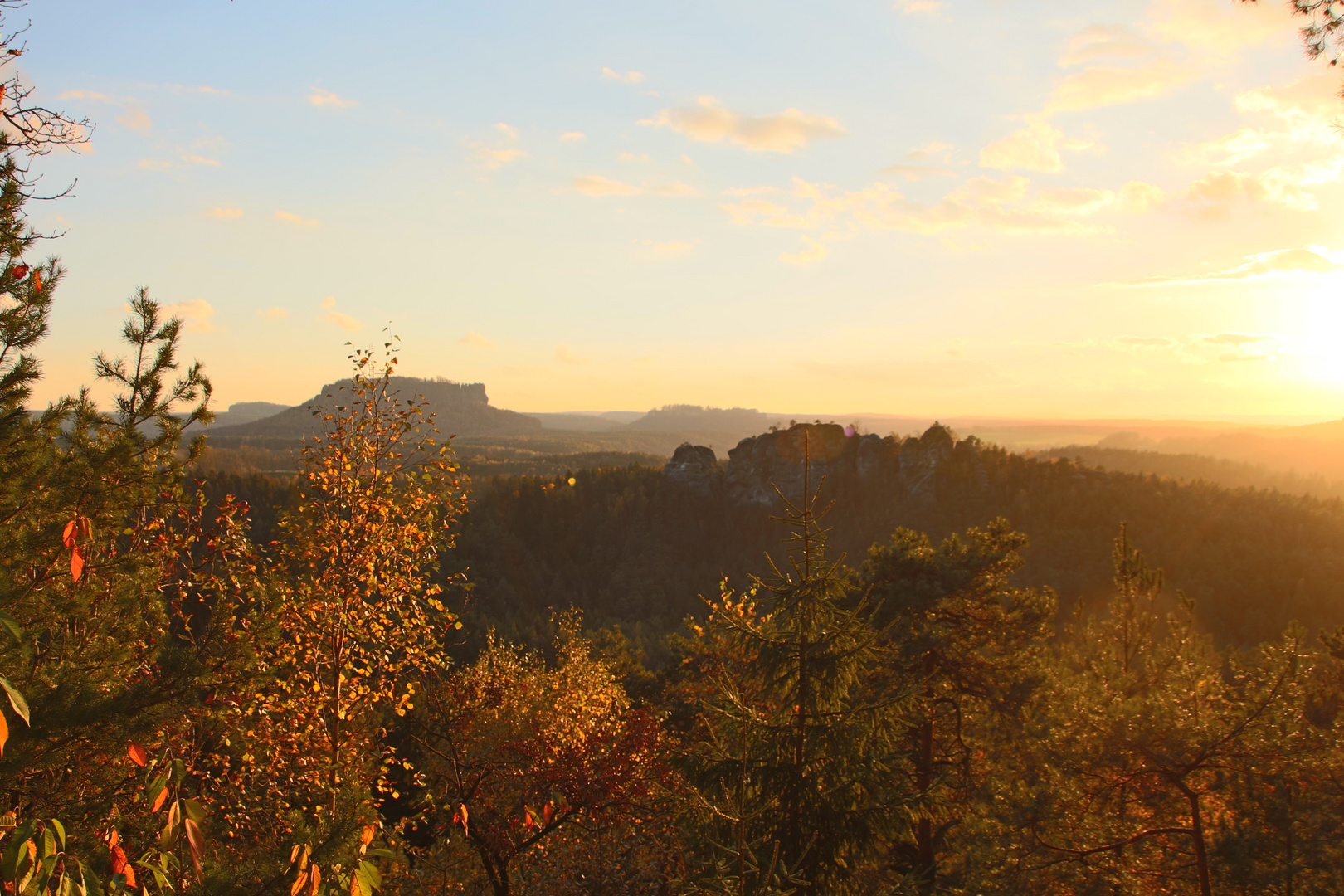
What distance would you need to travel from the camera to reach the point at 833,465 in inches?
3878

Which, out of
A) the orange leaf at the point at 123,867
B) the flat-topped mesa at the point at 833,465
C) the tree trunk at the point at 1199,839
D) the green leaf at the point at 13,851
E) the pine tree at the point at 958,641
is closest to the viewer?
the green leaf at the point at 13,851

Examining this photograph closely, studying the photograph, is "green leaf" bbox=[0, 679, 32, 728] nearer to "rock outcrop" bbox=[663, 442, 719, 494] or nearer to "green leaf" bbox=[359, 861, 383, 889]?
"green leaf" bbox=[359, 861, 383, 889]

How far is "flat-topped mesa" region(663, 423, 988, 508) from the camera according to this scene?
90125 millimetres

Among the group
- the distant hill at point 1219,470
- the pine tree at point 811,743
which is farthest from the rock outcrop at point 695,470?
the pine tree at point 811,743

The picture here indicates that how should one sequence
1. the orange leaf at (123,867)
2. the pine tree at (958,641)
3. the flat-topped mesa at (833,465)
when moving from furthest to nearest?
the flat-topped mesa at (833,465) < the pine tree at (958,641) < the orange leaf at (123,867)

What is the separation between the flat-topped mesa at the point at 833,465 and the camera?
9012cm

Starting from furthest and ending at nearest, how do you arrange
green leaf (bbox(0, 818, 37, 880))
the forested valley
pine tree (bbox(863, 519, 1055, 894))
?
1. pine tree (bbox(863, 519, 1055, 894))
2. the forested valley
3. green leaf (bbox(0, 818, 37, 880))

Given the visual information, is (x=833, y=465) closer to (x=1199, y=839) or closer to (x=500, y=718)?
(x=500, y=718)

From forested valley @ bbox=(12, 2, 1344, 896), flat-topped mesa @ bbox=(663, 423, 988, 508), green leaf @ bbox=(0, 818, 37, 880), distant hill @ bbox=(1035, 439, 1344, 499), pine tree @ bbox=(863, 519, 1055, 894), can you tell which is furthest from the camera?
distant hill @ bbox=(1035, 439, 1344, 499)

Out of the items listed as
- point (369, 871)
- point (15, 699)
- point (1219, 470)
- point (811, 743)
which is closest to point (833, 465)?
point (811, 743)

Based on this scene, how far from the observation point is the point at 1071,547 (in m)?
72.9

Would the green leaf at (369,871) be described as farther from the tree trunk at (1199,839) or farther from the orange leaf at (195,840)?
the tree trunk at (1199,839)

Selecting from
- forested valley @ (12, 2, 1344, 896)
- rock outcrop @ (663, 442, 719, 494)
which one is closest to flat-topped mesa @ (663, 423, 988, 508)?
rock outcrop @ (663, 442, 719, 494)

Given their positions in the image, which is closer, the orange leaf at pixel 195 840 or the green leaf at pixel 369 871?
Result: the orange leaf at pixel 195 840
